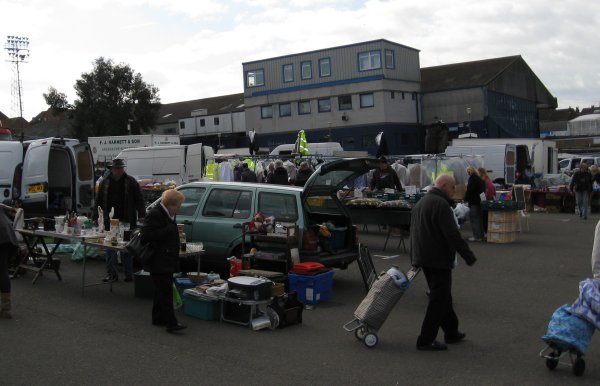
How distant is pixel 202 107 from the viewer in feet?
234

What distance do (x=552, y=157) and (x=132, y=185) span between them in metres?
27.1

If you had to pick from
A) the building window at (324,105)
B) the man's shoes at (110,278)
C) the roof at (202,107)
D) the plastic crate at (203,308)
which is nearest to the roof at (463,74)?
the building window at (324,105)

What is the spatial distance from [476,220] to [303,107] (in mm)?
40852

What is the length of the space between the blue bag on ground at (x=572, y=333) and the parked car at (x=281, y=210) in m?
4.12

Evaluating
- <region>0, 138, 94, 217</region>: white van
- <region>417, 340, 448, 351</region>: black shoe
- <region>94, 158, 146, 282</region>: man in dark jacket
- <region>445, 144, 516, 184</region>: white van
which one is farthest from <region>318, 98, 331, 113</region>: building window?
<region>417, 340, 448, 351</region>: black shoe

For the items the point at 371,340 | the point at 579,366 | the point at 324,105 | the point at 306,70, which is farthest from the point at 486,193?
the point at 306,70

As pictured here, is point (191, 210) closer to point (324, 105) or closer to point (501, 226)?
point (501, 226)

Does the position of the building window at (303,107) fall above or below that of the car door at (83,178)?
above

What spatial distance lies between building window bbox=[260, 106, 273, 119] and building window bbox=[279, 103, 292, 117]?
1034 mm

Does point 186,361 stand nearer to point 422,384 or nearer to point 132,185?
point 422,384

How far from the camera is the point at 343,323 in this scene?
7.87 meters

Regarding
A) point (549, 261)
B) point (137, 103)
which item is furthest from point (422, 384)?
point (137, 103)

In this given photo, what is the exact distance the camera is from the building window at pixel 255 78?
57438 millimetres

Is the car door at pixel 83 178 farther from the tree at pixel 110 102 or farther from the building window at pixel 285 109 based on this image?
the tree at pixel 110 102
